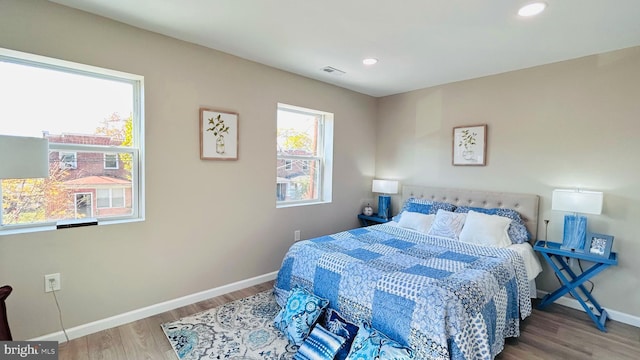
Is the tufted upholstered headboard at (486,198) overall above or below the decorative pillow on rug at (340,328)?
above

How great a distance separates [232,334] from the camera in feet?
7.74

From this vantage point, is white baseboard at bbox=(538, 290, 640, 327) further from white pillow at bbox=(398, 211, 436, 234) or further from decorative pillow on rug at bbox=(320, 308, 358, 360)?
decorative pillow on rug at bbox=(320, 308, 358, 360)

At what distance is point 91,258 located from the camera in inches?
93.4

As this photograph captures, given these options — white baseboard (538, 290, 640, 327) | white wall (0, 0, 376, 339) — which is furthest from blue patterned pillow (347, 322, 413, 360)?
white baseboard (538, 290, 640, 327)

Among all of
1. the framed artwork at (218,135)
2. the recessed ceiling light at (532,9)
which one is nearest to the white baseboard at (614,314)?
the recessed ceiling light at (532,9)

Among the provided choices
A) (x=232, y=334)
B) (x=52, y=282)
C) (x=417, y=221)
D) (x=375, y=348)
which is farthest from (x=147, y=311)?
(x=417, y=221)

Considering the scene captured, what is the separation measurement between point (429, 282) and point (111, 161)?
8.79 ft

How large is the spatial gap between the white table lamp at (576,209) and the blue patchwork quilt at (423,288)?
61 cm

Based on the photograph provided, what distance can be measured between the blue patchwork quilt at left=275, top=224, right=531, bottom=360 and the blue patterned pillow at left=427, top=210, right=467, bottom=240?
0.83 ft

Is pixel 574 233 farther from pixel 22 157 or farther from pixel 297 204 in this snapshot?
pixel 22 157

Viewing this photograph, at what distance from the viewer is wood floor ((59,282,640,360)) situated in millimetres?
2152

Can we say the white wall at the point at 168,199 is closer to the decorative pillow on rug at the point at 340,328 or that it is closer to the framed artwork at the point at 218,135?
the framed artwork at the point at 218,135

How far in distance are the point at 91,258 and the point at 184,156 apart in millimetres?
1093

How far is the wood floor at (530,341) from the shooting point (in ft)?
7.06
